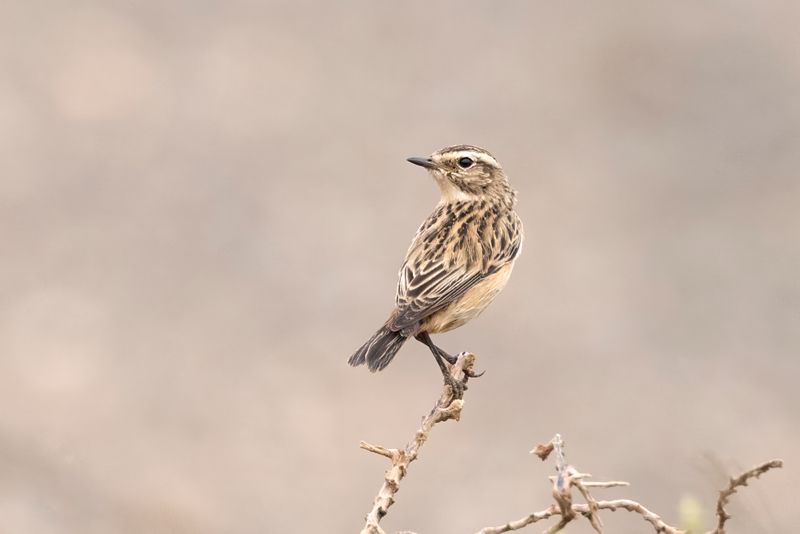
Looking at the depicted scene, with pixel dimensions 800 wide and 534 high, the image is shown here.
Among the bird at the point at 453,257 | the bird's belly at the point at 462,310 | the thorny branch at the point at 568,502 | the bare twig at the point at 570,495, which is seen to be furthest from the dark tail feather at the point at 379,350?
the bare twig at the point at 570,495

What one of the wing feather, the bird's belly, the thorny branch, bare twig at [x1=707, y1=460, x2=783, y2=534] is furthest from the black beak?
bare twig at [x1=707, y1=460, x2=783, y2=534]

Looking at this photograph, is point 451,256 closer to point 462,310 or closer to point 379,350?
point 462,310

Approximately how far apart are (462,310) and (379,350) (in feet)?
2.86

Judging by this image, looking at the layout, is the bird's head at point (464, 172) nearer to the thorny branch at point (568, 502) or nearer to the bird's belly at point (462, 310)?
the bird's belly at point (462, 310)

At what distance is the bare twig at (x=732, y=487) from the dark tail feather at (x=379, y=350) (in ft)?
10.9

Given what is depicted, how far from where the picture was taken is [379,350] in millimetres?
5594

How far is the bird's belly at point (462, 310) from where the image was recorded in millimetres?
6281

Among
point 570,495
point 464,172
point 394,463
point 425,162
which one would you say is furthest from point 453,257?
point 570,495

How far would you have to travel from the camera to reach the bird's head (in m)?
7.45

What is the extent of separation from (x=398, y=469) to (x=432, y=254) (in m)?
4.07

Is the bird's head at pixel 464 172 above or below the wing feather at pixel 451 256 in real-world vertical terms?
above

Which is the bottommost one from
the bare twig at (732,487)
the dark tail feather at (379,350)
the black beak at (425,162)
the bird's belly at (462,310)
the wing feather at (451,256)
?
the bare twig at (732,487)

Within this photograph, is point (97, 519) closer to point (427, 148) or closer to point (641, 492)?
point (641, 492)

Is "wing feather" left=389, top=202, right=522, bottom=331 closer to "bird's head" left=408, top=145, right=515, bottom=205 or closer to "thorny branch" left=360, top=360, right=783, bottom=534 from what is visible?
"bird's head" left=408, top=145, right=515, bottom=205
